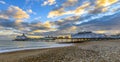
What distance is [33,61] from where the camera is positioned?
13.1 m

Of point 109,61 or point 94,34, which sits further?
point 94,34

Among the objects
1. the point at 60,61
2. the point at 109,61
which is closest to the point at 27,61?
the point at 60,61

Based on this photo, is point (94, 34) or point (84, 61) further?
point (94, 34)

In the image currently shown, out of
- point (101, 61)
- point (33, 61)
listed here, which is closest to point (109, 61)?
point (101, 61)

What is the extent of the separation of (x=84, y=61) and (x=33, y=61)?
3835 millimetres

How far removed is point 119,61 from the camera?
1093 cm

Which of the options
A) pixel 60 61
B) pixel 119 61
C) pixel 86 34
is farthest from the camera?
pixel 86 34

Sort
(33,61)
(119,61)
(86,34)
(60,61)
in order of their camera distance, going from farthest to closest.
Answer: (86,34) → (33,61) → (60,61) → (119,61)

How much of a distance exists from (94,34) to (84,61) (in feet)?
625

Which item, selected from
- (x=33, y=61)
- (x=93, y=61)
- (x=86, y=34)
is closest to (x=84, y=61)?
(x=93, y=61)

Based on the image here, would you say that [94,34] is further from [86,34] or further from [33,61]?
[33,61]

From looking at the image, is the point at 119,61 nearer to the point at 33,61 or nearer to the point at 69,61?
the point at 69,61

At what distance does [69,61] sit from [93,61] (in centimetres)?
148

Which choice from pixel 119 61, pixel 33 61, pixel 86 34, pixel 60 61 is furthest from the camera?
pixel 86 34
